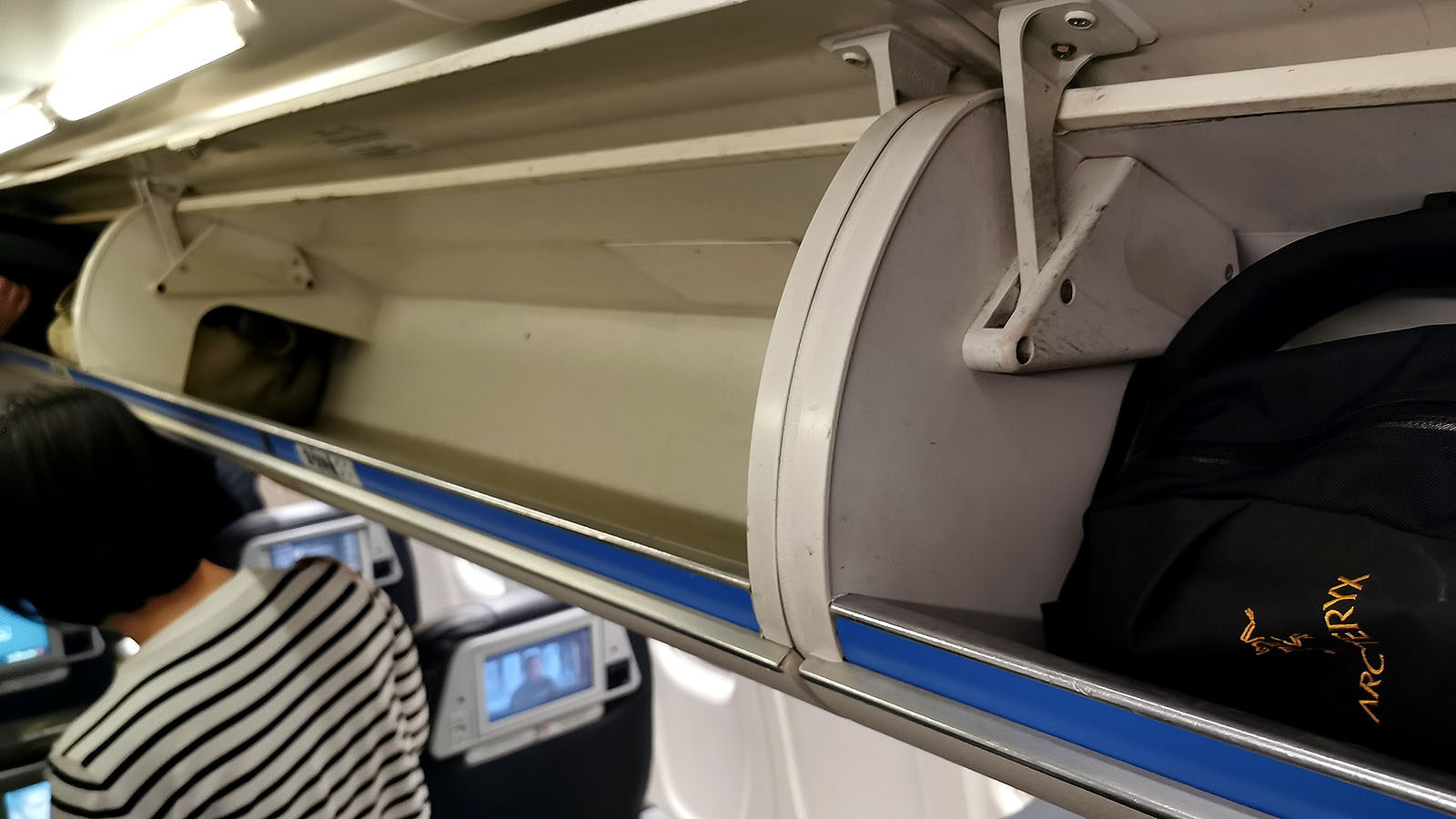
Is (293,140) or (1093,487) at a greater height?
(293,140)

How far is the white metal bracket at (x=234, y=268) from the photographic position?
2330mm

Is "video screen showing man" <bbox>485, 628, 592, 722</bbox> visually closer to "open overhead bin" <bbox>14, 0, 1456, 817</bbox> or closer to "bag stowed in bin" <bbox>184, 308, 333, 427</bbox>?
"bag stowed in bin" <bbox>184, 308, 333, 427</bbox>

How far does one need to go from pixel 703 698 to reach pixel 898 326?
10.7 feet

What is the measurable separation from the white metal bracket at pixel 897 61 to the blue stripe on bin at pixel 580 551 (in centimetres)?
48

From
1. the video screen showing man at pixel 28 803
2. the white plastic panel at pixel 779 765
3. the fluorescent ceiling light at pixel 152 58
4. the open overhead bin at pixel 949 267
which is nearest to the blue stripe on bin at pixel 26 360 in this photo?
the fluorescent ceiling light at pixel 152 58

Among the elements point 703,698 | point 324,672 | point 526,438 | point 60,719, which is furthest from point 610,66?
point 60,719

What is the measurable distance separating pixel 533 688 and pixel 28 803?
1.98 m

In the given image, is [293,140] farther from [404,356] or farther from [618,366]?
[404,356]

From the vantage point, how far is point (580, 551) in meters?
0.99

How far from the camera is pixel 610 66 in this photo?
3.31 feet

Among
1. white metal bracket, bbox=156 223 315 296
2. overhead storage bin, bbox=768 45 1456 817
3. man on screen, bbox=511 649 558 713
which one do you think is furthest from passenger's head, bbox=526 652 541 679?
overhead storage bin, bbox=768 45 1456 817

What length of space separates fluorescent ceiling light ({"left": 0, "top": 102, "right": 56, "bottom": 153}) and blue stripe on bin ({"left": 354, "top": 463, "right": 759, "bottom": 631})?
1359mm

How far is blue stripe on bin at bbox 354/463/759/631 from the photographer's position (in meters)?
0.81

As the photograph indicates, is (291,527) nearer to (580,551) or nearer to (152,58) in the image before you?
(152,58)
